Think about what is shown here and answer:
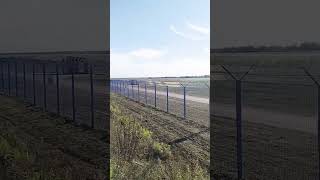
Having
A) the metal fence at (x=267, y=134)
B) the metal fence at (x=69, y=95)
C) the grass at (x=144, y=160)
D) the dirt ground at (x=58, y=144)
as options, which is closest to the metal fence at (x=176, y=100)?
the metal fence at (x=267, y=134)

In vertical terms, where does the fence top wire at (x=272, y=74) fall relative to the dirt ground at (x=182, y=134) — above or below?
above

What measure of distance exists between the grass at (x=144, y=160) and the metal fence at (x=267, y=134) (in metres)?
0.63

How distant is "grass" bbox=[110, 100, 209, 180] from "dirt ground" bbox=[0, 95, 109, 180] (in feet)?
0.94

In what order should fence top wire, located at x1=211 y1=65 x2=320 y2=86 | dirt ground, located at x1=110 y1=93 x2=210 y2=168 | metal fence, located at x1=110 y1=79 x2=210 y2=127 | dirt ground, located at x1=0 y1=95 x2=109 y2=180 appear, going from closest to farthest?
dirt ground, located at x1=0 y1=95 x2=109 y2=180 → dirt ground, located at x1=110 y1=93 x2=210 y2=168 → metal fence, located at x1=110 y1=79 x2=210 y2=127 → fence top wire, located at x1=211 y1=65 x2=320 y2=86

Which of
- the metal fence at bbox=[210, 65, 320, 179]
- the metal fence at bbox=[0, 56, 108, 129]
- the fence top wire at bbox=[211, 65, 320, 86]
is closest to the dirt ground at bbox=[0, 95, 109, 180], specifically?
the metal fence at bbox=[0, 56, 108, 129]

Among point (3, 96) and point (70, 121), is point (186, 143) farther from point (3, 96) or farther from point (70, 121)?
point (3, 96)

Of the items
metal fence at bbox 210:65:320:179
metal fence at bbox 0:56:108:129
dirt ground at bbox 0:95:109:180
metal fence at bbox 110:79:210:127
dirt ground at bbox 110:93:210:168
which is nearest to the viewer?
dirt ground at bbox 0:95:109:180

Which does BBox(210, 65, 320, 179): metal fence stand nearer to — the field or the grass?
the field

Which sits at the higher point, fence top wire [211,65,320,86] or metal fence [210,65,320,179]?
fence top wire [211,65,320,86]

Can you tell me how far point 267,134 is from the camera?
11078mm

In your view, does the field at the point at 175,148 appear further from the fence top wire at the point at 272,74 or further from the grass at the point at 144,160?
the fence top wire at the point at 272,74

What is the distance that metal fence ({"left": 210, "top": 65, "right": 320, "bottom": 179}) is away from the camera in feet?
22.3

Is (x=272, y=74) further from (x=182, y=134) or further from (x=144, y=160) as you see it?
(x=144, y=160)

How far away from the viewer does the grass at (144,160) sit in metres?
6.61
